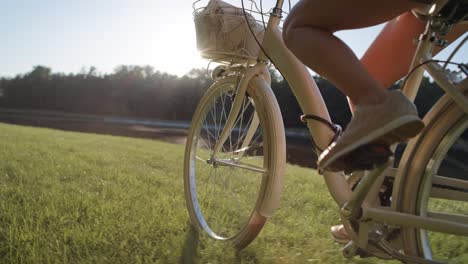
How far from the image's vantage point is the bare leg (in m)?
1.17

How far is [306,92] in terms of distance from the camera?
1603mm

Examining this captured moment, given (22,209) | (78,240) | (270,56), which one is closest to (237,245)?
(78,240)

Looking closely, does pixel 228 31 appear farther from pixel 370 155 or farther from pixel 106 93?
pixel 106 93

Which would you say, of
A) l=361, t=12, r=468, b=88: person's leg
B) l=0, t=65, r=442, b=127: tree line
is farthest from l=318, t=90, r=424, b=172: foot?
l=0, t=65, r=442, b=127: tree line

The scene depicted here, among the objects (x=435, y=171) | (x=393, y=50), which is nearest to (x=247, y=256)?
(x=435, y=171)

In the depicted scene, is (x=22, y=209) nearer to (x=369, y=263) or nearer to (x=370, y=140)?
(x=369, y=263)

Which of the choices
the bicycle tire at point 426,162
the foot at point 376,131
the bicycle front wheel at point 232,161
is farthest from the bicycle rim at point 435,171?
the bicycle front wheel at point 232,161

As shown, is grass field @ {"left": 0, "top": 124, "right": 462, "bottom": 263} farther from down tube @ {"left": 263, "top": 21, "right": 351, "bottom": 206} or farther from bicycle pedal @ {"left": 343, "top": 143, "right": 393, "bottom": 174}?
bicycle pedal @ {"left": 343, "top": 143, "right": 393, "bottom": 174}

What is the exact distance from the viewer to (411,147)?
126 centimetres

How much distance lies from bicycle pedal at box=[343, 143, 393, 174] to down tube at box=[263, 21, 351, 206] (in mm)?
327

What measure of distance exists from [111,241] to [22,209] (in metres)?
0.72

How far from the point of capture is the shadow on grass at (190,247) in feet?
5.93

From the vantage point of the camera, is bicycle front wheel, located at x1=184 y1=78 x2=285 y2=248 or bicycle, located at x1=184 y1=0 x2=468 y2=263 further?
bicycle front wheel, located at x1=184 y1=78 x2=285 y2=248

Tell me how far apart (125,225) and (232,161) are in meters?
0.64
